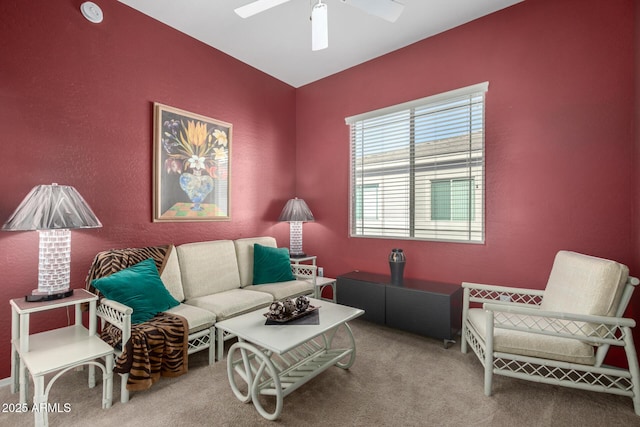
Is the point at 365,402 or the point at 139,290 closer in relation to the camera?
the point at 365,402

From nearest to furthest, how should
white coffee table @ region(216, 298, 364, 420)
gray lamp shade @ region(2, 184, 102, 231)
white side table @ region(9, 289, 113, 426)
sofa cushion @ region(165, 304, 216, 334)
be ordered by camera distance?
1. white side table @ region(9, 289, 113, 426)
2. white coffee table @ region(216, 298, 364, 420)
3. gray lamp shade @ region(2, 184, 102, 231)
4. sofa cushion @ region(165, 304, 216, 334)

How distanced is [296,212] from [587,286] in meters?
2.88

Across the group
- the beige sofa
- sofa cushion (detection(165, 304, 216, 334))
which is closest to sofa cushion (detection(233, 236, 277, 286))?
the beige sofa

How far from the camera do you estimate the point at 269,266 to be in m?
3.31

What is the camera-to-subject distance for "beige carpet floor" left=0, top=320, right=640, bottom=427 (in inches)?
67.5

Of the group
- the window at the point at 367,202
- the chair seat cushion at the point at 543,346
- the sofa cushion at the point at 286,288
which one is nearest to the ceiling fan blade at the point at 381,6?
the window at the point at 367,202

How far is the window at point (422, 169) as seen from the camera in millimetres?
2941

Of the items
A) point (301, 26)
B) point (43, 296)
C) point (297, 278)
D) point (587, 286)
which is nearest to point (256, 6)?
point (301, 26)

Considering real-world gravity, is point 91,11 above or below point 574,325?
above

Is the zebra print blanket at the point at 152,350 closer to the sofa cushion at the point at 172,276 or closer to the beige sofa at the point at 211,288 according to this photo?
the beige sofa at the point at 211,288

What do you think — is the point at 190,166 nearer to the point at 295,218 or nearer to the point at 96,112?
the point at 96,112

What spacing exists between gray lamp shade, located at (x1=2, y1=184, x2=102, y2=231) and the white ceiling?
1875 mm

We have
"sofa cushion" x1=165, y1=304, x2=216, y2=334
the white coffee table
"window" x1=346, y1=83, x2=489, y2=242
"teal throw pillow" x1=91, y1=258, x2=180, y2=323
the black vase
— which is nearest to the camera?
the white coffee table

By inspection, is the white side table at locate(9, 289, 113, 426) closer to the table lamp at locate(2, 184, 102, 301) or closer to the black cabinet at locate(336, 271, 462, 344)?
the table lamp at locate(2, 184, 102, 301)
